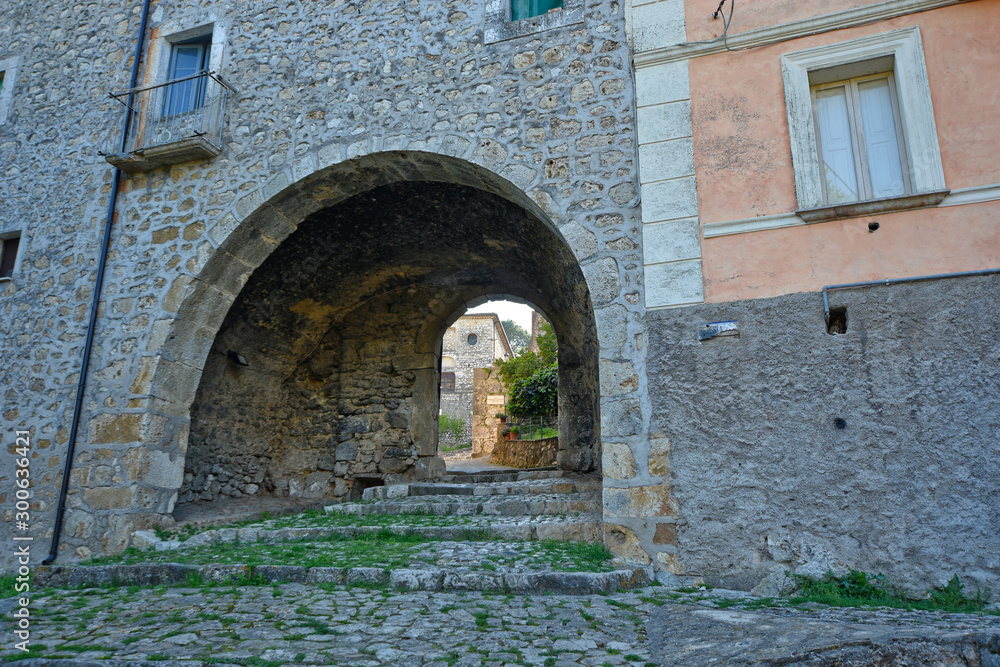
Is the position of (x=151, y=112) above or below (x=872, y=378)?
above

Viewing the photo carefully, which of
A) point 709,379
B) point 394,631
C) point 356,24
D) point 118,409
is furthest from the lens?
point 356,24

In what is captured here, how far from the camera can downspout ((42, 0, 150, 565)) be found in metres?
5.46

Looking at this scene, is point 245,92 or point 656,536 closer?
point 656,536

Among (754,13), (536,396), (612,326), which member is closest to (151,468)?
(612,326)

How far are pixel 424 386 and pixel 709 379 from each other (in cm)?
507

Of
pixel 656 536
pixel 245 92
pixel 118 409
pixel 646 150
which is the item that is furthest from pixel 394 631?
pixel 245 92

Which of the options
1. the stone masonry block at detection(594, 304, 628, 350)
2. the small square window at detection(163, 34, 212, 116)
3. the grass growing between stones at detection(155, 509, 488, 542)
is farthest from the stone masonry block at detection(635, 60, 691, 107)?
the small square window at detection(163, 34, 212, 116)

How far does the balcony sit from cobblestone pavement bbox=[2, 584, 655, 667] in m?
3.85

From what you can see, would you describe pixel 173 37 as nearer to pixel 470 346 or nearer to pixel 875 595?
pixel 875 595

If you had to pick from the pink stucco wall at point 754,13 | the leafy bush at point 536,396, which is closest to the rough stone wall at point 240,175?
the pink stucco wall at point 754,13

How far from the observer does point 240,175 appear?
19.3 feet

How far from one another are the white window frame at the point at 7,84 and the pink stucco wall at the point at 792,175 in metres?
7.06

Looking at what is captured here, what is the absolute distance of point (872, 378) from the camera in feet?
12.7

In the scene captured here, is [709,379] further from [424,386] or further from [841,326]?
[424,386]
